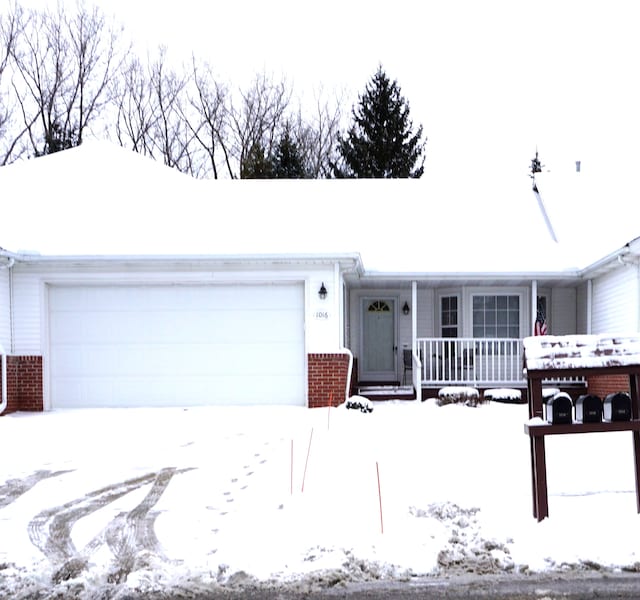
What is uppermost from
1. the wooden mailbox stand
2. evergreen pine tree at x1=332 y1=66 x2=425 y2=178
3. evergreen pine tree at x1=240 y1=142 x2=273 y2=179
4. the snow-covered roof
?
evergreen pine tree at x1=332 y1=66 x2=425 y2=178

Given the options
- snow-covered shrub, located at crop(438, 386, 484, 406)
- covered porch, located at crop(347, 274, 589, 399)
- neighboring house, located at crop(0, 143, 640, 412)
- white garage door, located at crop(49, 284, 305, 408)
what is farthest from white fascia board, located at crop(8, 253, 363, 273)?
snow-covered shrub, located at crop(438, 386, 484, 406)

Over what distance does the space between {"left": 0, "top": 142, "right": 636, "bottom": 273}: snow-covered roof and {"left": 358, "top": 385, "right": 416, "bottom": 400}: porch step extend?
2.38 metres

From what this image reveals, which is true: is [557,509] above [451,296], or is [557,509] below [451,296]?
below

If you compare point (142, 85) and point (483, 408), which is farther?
point (142, 85)

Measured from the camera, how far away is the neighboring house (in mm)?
11383

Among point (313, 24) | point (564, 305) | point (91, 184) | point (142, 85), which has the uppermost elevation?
point (313, 24)

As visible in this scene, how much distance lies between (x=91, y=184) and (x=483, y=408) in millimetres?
10276

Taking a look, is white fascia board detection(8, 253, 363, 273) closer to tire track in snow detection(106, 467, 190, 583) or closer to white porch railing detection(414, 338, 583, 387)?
white porch railing detection(414, 338, 583, 387)

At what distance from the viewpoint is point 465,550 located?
4.38 meters

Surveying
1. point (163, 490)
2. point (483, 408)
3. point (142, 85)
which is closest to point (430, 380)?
point (483, 408)

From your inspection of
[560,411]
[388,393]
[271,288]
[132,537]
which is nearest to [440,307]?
[388,393]

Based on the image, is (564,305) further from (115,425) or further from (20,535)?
(20,535)

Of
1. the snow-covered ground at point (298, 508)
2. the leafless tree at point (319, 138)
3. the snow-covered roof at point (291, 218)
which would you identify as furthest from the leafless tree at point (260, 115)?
the snow-covered ground at point (298, 508)

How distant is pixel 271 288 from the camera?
11625 millimetres
